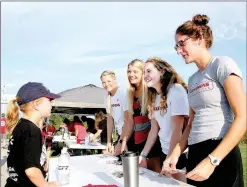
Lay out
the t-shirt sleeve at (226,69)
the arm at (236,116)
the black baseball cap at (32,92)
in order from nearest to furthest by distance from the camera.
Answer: the arm at (236,116) < the t-shirt sleeve at (226,69) < the black baseball cap at (32,92)

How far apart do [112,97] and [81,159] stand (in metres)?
1.14

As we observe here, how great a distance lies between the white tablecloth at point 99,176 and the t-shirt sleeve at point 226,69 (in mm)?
610

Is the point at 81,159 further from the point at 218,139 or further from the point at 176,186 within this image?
the point at 218,139

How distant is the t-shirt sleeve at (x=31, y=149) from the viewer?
1.86 meters

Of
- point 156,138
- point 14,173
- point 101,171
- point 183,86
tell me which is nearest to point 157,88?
point 183,86

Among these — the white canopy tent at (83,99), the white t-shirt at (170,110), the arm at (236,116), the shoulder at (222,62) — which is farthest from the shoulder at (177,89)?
the white canopy tent at (83,99)

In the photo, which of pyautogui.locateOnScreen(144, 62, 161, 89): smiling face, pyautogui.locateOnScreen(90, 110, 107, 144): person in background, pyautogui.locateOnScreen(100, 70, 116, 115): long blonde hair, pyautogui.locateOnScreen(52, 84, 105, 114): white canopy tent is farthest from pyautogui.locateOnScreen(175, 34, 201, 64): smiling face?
pyautogui.locateOnScreen(52, 84, 105, 114): white canopy tent

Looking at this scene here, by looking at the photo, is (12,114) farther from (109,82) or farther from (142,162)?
(109,82)

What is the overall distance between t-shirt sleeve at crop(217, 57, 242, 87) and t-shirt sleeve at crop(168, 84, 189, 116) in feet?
2.22

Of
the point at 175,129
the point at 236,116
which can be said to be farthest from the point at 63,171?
the point at 236,116

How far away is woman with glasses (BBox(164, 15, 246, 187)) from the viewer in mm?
1499

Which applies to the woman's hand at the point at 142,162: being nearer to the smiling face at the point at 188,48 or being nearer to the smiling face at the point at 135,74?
the smiling face at the point at 135,74

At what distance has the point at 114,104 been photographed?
12.5 ft

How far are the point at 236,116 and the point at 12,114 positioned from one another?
1.53 metres
